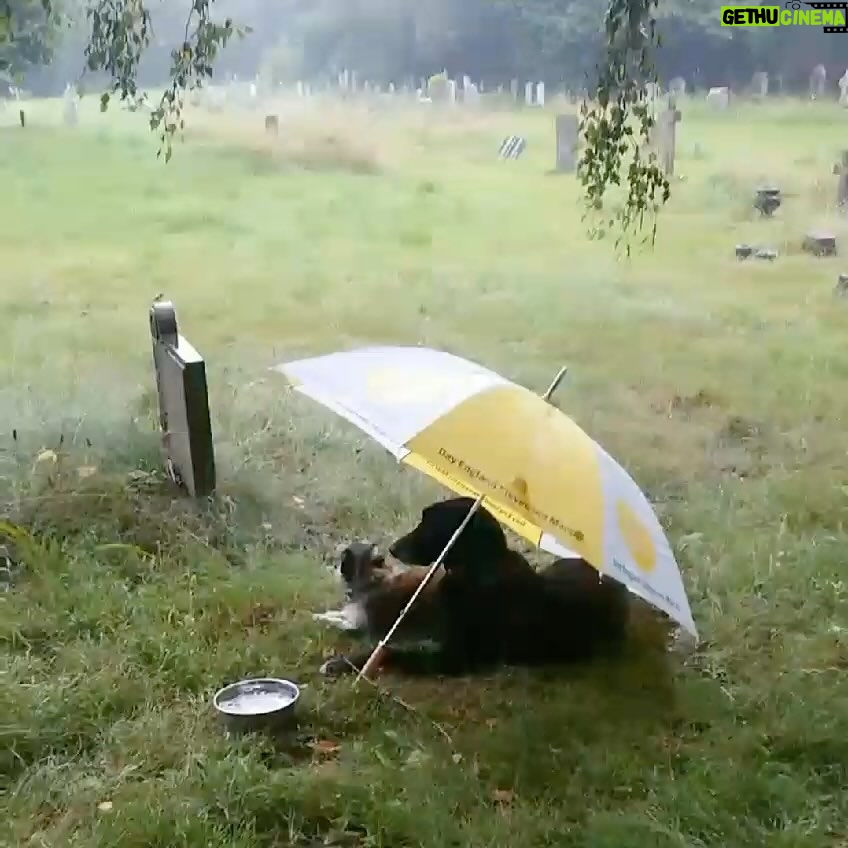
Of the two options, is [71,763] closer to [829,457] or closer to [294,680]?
[294,680]

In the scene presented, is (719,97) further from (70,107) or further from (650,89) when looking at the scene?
(70,107)

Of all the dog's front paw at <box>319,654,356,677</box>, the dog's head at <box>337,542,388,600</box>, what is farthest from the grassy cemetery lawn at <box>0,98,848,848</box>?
the dog's head at <box>337,542,388,600</box>

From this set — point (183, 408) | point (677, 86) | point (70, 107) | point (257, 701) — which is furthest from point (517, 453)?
point (70, 107)

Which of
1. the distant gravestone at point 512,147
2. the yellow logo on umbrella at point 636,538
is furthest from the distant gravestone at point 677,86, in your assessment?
the yellow logo on umbrella at point 636,538

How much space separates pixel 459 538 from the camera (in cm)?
274

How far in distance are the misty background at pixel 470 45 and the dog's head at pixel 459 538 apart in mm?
3078

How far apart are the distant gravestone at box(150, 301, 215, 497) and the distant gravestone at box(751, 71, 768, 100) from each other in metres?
3.83

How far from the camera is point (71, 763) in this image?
2.35 meters

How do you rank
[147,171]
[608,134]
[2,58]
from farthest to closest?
[147,171], [2,58], [608,134]

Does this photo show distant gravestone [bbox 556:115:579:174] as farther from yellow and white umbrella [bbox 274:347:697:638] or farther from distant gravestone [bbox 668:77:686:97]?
yellow and white umbrella [bbox 274:347:697:638]

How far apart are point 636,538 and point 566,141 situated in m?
4.75

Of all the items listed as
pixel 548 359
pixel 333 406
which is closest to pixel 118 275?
pixel 548 359

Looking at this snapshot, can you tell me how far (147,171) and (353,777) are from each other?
5.19 metres

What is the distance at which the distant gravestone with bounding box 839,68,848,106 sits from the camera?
6.13 meters
